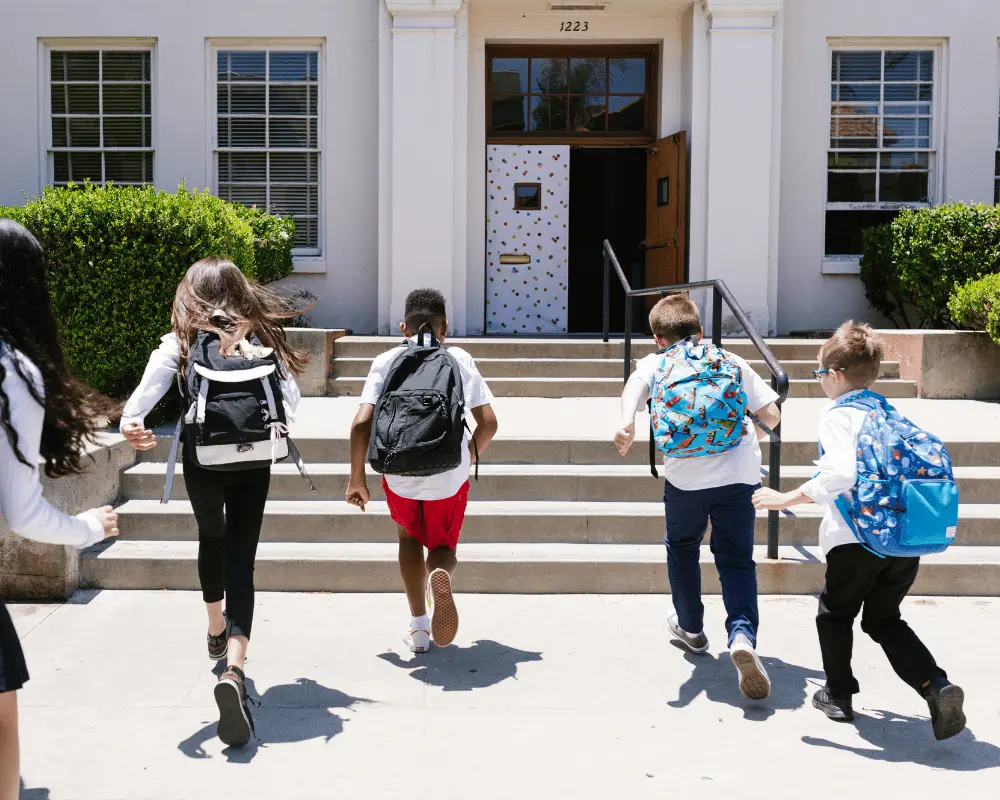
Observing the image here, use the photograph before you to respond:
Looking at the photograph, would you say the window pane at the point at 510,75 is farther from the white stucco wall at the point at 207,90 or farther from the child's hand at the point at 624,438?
the child's hand at the point at 624,438

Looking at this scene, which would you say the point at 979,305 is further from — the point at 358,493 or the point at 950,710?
the point at 358,493

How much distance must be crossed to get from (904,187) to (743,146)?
2265mm

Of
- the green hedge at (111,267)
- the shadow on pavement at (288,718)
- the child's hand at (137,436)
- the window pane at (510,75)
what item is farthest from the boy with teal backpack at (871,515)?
the window pane at (510,75)

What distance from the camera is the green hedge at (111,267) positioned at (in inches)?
298

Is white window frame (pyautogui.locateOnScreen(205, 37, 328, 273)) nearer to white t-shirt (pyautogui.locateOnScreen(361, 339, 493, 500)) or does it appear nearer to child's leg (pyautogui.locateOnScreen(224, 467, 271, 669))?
white t-shirt (pyautogui.locateOnScreen(361, 339, 493, 500))

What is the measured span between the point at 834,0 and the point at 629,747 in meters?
10.0

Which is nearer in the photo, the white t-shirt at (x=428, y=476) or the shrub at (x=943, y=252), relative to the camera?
the white t-shirt at (x=428, y=476)

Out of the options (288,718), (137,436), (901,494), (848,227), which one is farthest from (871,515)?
(848,227)

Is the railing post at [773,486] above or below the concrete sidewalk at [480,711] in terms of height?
above

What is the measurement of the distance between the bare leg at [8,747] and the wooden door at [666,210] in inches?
384

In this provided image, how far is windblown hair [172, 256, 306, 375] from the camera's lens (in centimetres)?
413

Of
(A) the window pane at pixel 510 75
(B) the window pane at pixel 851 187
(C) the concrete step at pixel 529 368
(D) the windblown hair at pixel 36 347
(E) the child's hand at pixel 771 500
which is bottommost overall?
(E) the child's hand at pixel 771 500

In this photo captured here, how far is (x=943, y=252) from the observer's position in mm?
10352

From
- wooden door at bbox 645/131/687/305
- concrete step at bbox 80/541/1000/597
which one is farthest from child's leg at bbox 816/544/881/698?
wooden door at bbox 645/131/687/305
